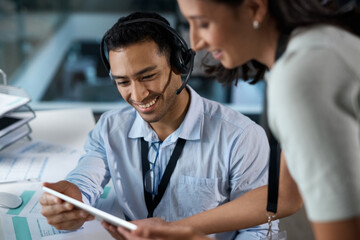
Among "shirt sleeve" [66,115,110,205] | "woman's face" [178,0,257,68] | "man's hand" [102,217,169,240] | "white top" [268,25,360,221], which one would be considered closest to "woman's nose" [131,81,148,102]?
"shirt sleeve" [66,115,110,205]

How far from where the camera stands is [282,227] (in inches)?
68.3

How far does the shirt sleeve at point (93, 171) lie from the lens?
1.41m

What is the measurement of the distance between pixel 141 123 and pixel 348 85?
0.94 m

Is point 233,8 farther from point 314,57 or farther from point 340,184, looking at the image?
point 340,184

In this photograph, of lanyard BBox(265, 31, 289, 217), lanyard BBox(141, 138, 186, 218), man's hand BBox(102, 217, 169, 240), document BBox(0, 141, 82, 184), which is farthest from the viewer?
document BBox(0, 141, 82, 184)

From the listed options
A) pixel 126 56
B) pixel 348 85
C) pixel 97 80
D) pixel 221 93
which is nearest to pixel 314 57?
pixel 348 85

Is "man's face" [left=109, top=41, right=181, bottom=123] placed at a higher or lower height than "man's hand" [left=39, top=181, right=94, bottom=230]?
higher

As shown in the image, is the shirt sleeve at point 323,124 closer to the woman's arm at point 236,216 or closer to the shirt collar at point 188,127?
the woman's arm at point 236,216

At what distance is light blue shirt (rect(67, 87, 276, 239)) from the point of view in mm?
1388

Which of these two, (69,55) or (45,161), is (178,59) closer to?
(45,161)

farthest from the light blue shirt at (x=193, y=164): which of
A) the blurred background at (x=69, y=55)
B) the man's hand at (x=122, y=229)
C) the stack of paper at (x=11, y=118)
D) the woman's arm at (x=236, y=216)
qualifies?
the blurred background at (x=69, y=55)

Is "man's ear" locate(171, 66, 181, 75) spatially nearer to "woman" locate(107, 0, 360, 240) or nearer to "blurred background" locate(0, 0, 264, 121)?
"woman" locate(107, 0, 360, 240)

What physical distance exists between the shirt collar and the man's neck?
0.08 feet

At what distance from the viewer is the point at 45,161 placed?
1.68 metres
